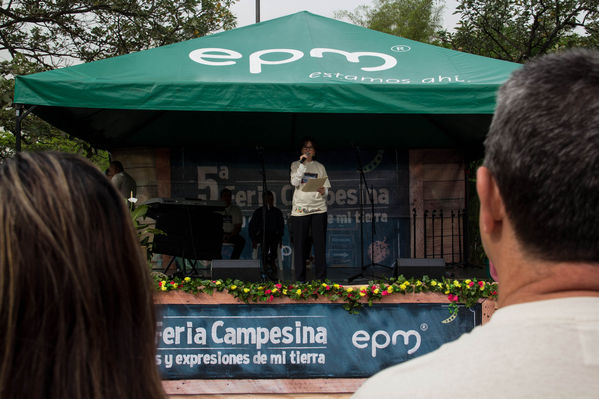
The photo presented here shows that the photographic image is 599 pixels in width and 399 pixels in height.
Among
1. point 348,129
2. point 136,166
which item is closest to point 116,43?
point 136,166

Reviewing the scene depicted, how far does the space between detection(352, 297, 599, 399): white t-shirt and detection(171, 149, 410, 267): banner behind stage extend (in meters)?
9.37

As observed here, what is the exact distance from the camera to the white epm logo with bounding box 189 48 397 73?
608cm

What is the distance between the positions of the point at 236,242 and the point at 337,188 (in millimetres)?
2211

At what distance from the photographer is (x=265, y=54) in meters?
6.48

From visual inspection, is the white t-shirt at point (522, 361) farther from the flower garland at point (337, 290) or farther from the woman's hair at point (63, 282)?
the flower garland at point (337, 290)

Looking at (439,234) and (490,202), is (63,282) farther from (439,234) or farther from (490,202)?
(439,234)

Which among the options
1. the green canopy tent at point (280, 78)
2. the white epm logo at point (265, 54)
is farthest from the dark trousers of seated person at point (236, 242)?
the white epm logo at point (265, 54)

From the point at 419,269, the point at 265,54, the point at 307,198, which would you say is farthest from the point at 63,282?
the point at 265,54

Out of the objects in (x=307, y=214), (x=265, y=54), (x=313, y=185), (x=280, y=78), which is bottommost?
(x=307, y=214)

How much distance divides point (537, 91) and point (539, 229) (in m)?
0.22

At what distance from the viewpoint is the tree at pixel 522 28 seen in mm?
11734

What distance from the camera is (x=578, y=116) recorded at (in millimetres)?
815

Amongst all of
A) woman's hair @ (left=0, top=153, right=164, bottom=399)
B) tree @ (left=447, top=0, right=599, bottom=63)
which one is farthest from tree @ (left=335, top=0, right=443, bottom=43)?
woman's hair @ (left=0, top=153, right=164, bottom=399)

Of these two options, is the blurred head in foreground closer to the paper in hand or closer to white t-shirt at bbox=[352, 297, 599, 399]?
white t-shirt at bbox=[352, 297, 599, 399]
